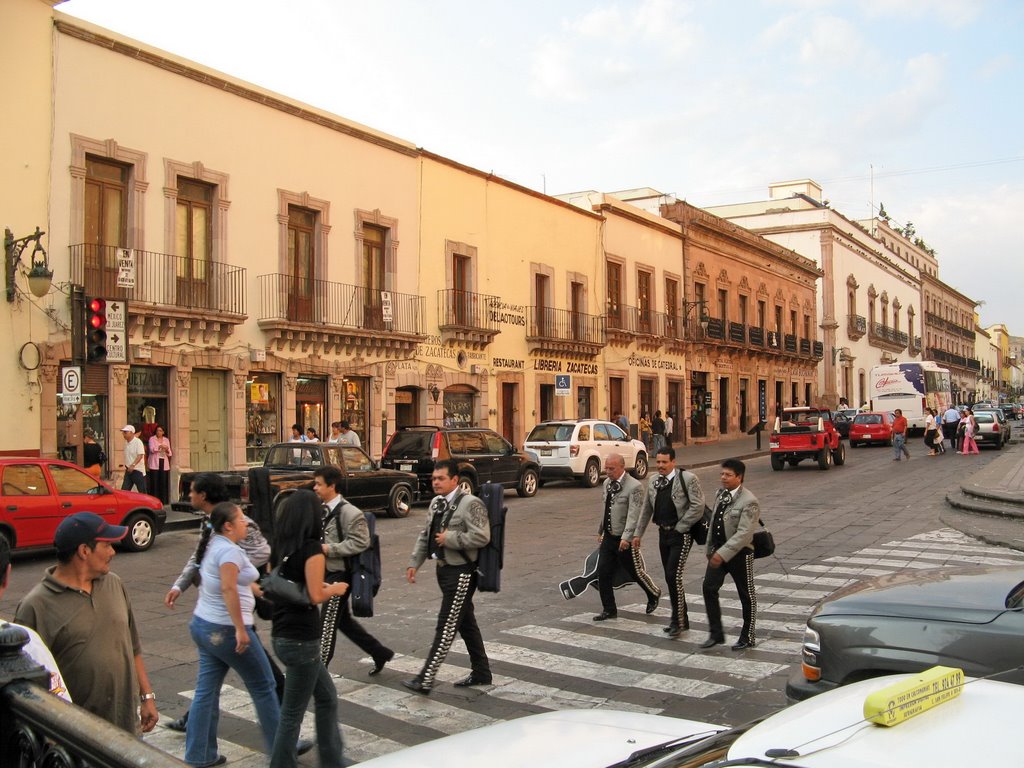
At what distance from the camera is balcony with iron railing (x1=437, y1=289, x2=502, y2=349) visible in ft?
92.6

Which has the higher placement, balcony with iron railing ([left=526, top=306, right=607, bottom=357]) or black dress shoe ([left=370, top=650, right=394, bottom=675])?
balcony with iron railing ([left=526, top=306, right=607, bottom=357])

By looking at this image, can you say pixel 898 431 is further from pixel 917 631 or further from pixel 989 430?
pixel 917 631

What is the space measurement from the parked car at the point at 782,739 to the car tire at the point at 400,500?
15198mm

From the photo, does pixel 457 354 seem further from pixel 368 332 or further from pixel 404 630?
pixel 404 630

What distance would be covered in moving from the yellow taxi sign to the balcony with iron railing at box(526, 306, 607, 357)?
95.8 feet

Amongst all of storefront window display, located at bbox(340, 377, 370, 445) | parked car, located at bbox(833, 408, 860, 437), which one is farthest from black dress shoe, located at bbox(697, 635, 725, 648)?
parked car, located at bbox(833, 408, 860, 437)

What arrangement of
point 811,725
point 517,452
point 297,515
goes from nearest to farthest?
point 811,725, point 297,515, point 517,452

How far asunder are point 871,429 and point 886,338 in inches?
1456

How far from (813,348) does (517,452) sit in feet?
133

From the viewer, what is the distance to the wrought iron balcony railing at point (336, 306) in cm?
2286

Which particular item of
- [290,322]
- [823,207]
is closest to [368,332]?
[290,322]

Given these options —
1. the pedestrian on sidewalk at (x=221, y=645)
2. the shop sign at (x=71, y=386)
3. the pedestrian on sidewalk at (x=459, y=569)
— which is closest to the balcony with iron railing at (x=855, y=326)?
the shop sign at (x=71, y=386)

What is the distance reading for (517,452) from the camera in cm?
2255

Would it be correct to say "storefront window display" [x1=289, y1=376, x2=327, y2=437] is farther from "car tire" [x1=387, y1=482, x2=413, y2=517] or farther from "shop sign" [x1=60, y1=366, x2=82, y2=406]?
"shop sign" [x1=60, y1=366, x2=82, y2=406]
